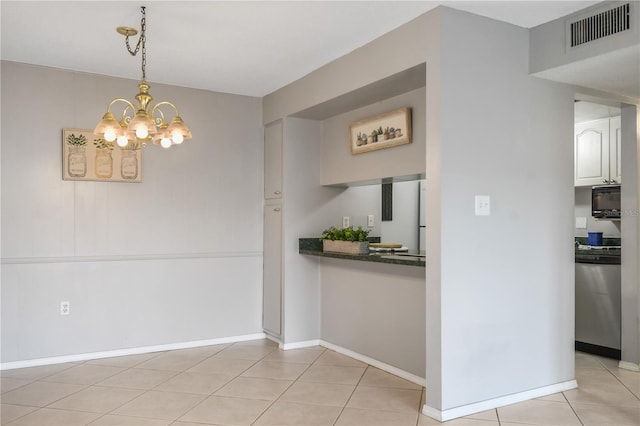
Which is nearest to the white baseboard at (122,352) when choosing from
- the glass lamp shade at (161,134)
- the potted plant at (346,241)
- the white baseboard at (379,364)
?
the white baseboard at (379,364)

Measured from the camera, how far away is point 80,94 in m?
4.27

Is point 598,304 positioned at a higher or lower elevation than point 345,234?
lower

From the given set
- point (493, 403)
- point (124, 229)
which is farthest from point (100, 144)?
point (493, 403)

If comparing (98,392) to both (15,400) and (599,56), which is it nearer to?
(15,400)

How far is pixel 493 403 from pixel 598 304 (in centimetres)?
188

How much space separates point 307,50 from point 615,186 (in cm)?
334

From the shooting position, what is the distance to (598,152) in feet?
17.0

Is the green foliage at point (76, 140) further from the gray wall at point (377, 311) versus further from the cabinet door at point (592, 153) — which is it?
the cabinet door at point (592, 153)

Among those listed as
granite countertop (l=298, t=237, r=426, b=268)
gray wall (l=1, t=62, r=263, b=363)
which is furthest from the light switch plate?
gray wall (l=1, t=62, r=263, b=363)

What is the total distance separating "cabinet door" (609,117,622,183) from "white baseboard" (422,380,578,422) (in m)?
2.40

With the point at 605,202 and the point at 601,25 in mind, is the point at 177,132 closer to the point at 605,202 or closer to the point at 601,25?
the point at 601,25

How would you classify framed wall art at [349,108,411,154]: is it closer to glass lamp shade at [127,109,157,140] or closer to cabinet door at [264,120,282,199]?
cabinet door at [264,120,282,199]

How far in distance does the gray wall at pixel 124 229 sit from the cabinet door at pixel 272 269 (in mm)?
91

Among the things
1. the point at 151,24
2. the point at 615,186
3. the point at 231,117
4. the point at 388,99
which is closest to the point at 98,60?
the point at 151,24
